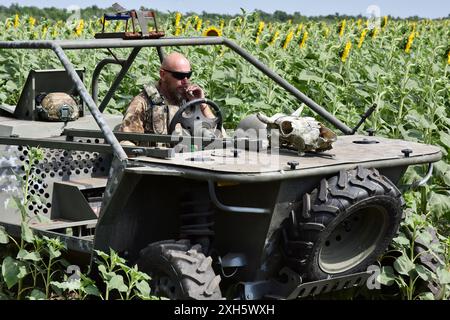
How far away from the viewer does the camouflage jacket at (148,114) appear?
6.60 meters

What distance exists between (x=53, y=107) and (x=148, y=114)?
0.95 metres

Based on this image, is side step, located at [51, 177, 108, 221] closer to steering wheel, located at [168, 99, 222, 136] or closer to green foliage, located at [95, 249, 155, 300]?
steering wheel, located at [168, 99, 222, 136]

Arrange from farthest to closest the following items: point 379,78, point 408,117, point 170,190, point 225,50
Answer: point 225,50, point 379,78, point 408,117, point 170,190

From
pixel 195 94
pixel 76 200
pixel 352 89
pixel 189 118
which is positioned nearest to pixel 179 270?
pixel 189 118

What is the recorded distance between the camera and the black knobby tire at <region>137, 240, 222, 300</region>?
5.07 meters

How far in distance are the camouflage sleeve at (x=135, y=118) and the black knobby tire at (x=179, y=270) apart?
139cm

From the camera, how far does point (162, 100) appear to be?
6.72 m

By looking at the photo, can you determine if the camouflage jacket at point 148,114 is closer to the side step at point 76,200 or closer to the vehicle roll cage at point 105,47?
the vehicle roll cage at point 105,47

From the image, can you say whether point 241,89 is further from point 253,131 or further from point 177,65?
point 253,131

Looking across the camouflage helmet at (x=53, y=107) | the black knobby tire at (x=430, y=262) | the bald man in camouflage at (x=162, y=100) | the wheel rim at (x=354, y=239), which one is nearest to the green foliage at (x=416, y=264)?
the black knobby tire at (x=430, y=262)

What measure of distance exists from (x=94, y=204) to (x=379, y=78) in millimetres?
3512

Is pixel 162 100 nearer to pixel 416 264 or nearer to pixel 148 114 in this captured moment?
pixel 148 114

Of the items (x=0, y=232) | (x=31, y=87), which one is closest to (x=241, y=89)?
(x=31, y=87)
